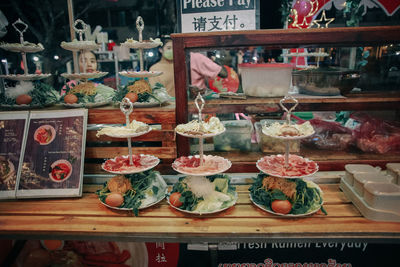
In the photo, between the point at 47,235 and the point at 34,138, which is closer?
the point at 47,235

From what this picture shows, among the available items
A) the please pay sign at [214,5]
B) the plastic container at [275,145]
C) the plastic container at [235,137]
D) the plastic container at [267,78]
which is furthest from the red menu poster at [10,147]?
the please pay sign at [214,5]

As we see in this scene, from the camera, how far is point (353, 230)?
1693 millimetres

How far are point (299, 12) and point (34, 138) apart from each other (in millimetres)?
2508

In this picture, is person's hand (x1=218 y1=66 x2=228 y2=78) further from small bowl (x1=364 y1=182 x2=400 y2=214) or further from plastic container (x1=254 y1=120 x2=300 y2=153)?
small bowl (x1=364 y1=182 x2=400 y2=214)

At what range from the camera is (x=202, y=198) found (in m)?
1.98

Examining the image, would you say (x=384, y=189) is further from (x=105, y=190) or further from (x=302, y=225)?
(x=105, y=190)

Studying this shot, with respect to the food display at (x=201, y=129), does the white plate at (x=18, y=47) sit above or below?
above

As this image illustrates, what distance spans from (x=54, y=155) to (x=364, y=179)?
7.61 ft

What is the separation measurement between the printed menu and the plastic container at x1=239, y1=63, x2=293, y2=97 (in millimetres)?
1372

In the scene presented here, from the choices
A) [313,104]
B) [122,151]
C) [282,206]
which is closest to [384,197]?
[282,206]

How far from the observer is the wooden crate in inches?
90.7

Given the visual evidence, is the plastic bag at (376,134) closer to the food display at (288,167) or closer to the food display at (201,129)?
the food display at (288,167)

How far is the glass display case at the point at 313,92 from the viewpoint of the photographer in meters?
2.07

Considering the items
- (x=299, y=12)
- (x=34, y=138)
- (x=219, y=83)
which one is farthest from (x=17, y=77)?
(x=299, y=12)
